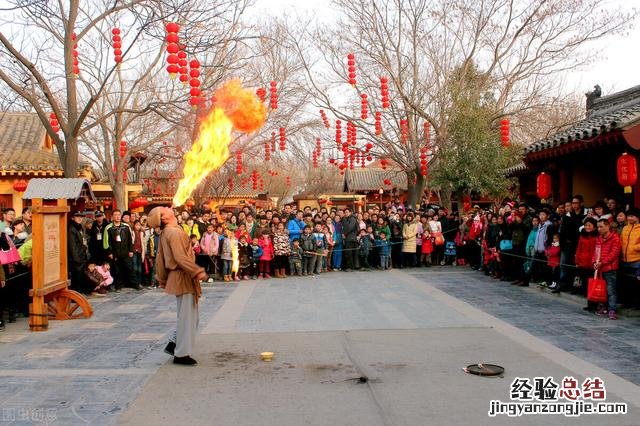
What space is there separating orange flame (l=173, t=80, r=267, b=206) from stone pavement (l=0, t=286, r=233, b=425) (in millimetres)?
2094

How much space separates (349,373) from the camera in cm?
636

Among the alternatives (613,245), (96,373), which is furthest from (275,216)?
(96,373)

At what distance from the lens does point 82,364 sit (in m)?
6.97

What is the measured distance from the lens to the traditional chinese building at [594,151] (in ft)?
34.1

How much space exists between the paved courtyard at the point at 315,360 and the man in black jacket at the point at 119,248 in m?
1.99

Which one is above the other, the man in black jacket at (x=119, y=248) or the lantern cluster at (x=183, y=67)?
the lantern cluster at (x=183, y=67)

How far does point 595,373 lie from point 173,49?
9643mm

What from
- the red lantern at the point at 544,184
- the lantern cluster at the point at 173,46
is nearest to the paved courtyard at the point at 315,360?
the red lantern at the point at 544,184

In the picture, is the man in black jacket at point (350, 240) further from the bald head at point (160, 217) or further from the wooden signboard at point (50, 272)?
the bald head at point (160, 217)

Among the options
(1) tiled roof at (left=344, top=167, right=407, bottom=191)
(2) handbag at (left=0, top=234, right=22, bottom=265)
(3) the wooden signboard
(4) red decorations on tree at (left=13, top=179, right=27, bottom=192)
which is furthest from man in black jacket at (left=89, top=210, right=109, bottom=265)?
(1) tiled roof at (left=344, top=167, right=407, bottom=191)

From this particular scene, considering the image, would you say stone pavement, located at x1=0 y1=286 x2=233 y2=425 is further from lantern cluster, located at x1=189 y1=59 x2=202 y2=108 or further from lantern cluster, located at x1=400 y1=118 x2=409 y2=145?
lantern cluster, located at x1=400 y1=118 x2=409 y2=145

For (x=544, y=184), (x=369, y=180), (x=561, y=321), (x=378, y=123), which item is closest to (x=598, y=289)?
(x=561, y=321)

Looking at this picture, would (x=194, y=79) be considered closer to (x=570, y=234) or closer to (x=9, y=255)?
(x=9, y=255)

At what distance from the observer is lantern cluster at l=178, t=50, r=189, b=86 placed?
12.7m
